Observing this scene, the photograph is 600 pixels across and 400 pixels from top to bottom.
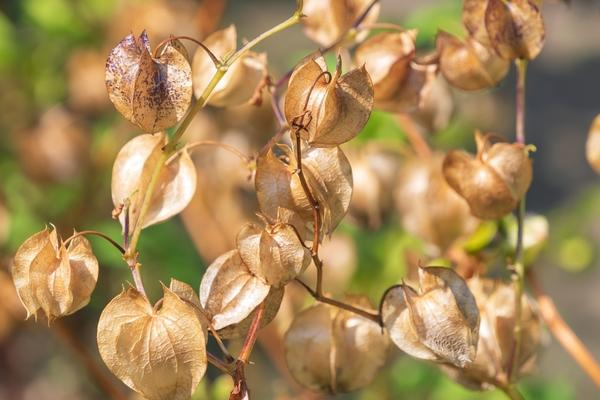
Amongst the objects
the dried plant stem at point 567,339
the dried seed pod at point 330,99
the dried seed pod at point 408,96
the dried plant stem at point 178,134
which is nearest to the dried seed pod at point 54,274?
the dried plant stem at point 178,134

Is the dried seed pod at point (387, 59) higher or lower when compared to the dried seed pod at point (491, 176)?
higher

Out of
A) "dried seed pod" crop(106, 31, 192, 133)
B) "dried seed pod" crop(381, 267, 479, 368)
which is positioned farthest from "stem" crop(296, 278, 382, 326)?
"dried seed pod" crop(106, 31, 192, 133)

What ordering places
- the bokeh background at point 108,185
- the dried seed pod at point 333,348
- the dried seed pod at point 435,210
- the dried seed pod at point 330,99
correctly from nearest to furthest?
1. the dried seed pod at point 330,99
2. the dried seed pod at point 333,348
3. the dried seed pod at point 435,210
4. the bokeh background at point 108,185

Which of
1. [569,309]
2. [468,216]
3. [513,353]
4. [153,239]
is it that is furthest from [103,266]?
[569,309]

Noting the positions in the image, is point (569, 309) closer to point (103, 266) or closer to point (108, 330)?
point (103, 266)

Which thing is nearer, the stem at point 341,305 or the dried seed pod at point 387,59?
the stem at point 341,305

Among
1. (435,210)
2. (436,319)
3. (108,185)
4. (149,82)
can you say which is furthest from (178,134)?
(108,185)

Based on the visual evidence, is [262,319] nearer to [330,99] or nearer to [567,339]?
[330,99]

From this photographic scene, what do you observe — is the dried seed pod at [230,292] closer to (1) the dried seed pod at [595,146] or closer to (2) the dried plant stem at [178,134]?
(2) the dried plant stem at [178,134]
